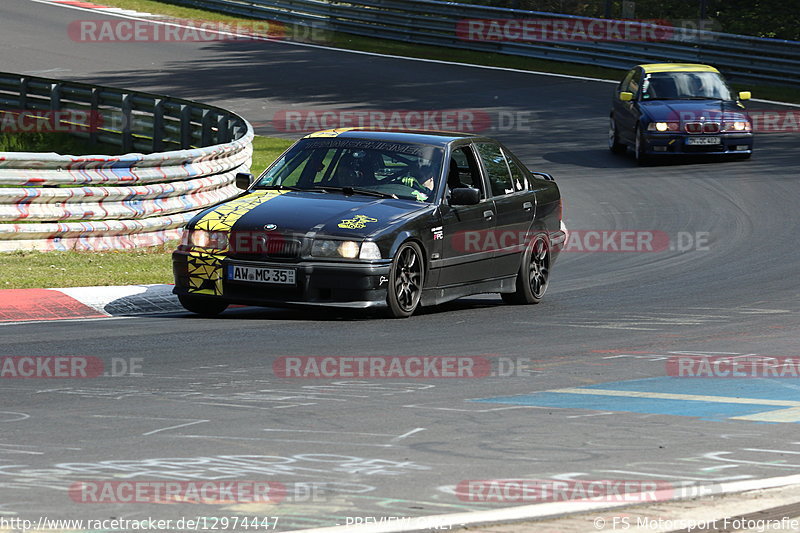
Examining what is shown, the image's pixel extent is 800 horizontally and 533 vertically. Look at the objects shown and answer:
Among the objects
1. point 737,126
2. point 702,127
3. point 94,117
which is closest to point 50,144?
point 94,117

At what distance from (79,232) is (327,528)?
9836mm

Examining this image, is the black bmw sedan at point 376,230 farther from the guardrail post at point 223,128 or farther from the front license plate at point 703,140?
the front license plate at point 703,140

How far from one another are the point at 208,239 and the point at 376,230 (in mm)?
1317

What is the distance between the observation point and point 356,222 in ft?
36.2

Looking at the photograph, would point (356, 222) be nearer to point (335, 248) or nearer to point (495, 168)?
point (335, 248)

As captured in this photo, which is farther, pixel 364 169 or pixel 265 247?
pixel 364 169

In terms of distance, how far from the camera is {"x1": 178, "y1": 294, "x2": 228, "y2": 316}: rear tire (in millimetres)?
11156

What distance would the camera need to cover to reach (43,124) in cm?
2716

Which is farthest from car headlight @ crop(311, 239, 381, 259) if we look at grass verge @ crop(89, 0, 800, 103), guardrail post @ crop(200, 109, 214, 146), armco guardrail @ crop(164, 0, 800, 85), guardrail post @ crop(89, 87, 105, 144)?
armco guardrail @ crop(164, 0, 800, 85)

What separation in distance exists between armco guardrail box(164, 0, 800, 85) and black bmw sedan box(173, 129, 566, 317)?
2153 centimetres

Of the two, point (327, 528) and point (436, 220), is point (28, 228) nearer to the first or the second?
point (436, 220)

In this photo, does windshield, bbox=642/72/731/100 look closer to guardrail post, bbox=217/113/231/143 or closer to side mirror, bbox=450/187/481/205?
guardrail post, bbox=217/113/231/143

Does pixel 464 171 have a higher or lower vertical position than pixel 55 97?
higher

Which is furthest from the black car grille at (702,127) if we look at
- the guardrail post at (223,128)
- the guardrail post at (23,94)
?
the guardrail post at (23,94)
